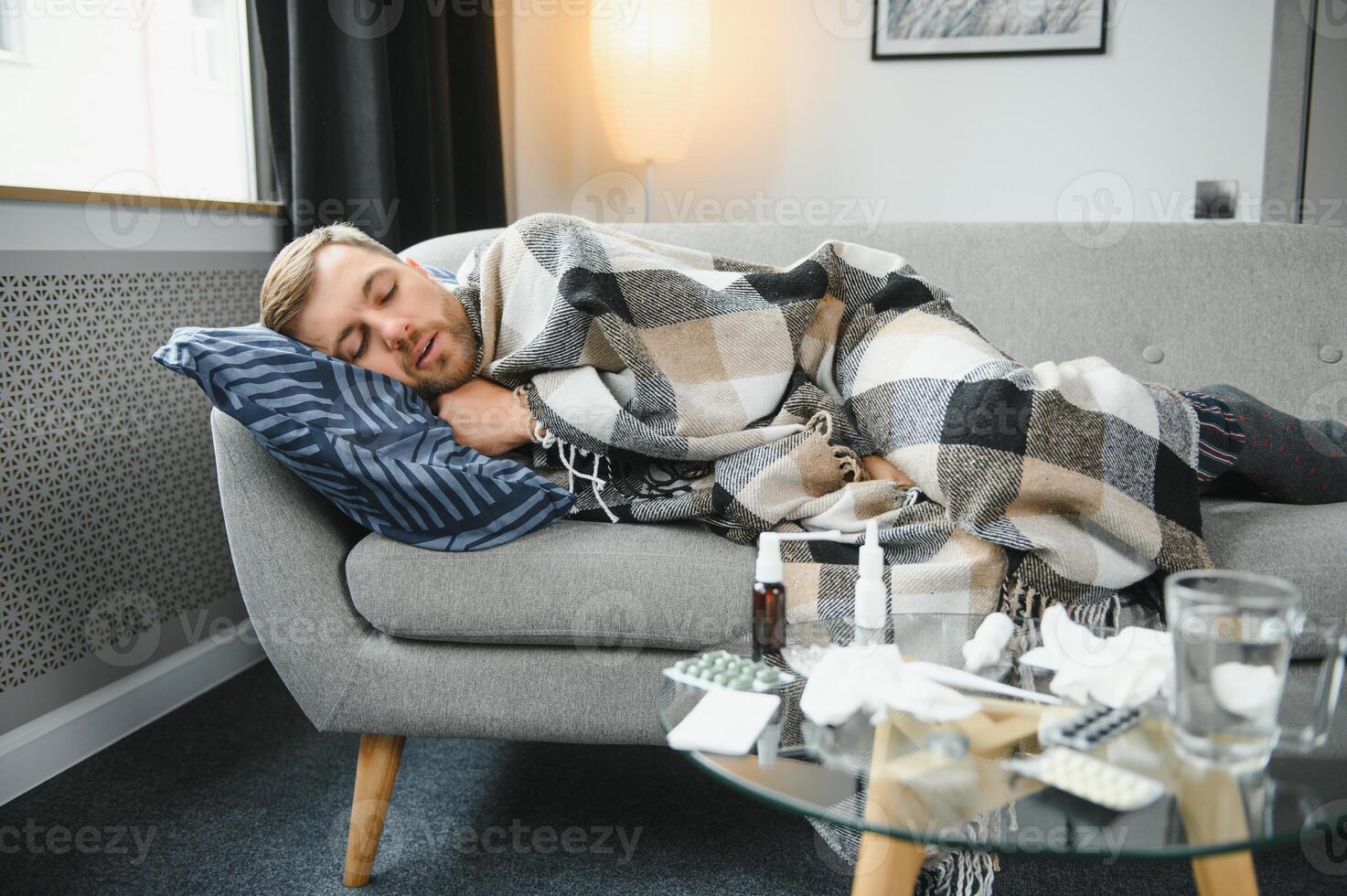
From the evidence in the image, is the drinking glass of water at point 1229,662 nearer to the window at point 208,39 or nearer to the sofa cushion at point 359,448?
the sofa cushion at point 359,448

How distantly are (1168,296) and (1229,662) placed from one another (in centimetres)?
115

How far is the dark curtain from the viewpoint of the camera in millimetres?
1971

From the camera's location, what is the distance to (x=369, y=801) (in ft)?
4.19

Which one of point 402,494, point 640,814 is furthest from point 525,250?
point 640,814

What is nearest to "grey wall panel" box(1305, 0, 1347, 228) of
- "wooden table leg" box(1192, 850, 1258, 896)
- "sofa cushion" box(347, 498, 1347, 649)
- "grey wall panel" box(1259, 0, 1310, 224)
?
"grey wall panel" box(1259, 0, 1310, 224)

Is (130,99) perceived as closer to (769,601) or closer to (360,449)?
(360,449)

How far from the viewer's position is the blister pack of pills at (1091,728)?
2.49ft

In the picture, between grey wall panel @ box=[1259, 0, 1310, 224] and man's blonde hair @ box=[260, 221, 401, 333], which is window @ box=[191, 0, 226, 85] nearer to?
man's blonde hair @ box=[260, 221, 401, 333]

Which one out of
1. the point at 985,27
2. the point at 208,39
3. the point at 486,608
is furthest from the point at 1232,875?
the point at 985,27

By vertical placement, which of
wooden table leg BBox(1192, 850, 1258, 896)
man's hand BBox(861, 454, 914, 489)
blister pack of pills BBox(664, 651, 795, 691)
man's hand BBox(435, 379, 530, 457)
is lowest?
wooden table leg BBox(1192, 850, 1258, 896)

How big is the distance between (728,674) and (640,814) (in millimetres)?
615

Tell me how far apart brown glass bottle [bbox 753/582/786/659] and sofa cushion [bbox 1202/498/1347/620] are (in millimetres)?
604

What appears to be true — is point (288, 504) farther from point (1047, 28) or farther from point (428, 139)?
point (1047, 28)

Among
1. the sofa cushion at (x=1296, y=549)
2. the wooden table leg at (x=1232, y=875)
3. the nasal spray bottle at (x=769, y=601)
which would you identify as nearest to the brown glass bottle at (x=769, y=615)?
the nasal spray bottle at (x=769, y=601)
